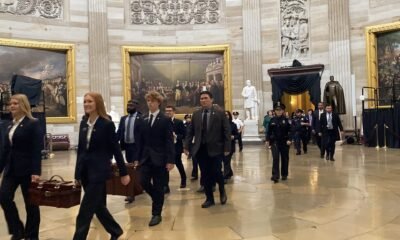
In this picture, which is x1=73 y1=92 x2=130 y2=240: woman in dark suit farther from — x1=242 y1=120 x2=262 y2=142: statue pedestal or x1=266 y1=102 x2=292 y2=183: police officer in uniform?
x1=242 y1=120 x2=262 y2=142: statue pedestal

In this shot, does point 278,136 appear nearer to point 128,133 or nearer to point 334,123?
point 128,133

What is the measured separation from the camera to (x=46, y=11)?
68.1 ft

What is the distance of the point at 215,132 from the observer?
21.7ft

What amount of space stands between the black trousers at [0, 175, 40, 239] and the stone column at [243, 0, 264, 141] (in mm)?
17740

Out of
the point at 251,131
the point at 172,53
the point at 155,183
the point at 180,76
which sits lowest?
the point at 155,183

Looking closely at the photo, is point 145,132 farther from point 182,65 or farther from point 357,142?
point 182,65

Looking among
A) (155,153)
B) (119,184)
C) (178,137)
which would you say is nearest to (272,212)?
(155,153)

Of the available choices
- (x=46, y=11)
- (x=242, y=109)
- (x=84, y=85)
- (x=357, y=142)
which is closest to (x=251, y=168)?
(x=357, y=142)

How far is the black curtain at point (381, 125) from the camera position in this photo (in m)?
16.3

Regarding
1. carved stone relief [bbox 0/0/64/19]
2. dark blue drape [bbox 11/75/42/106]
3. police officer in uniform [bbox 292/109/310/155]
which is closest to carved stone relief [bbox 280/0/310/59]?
police officer in uniform [bbox 292/109/310/155]

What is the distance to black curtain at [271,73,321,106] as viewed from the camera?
20.4 meters

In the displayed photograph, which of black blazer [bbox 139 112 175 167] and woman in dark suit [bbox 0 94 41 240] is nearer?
woman in dark suit [bbox 0 94 41 240]

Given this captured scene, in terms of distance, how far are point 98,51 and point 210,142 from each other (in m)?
16.5

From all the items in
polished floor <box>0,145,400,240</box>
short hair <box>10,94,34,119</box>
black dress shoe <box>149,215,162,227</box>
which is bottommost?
polished floor <box>0,145,400,240</box>
